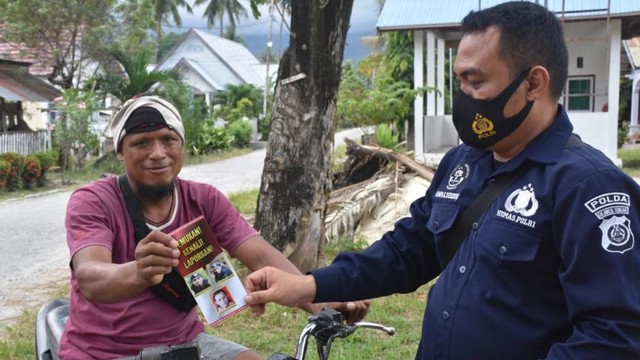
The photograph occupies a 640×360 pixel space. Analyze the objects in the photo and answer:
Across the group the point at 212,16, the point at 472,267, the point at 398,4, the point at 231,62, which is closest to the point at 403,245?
the point at 472,267

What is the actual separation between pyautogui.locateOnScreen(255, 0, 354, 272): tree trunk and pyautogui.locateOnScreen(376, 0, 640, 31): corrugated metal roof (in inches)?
390

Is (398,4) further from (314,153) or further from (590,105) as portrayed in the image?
(314,153)

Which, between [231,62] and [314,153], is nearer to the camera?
[314,153]

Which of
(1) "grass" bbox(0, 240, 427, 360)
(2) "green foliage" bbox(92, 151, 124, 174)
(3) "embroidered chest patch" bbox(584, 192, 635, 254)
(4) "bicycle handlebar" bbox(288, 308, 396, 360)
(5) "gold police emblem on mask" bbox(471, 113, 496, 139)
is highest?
(5) "gold police emblem on mask" bbox(471, 113, 496, 139)

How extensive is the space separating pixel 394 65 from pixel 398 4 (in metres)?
3.72

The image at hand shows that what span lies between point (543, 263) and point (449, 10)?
49.7 feet

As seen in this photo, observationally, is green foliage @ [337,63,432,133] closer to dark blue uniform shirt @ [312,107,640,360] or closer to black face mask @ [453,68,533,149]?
black face mask @ [453,68,533,149]

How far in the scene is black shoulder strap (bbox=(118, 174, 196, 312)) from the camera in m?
2.71

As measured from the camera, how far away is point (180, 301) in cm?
277

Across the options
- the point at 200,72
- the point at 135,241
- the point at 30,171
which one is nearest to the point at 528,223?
the point at 135,241

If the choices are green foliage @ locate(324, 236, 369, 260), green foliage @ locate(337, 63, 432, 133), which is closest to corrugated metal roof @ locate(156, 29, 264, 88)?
green foliage @ locate(337, 63, 432, 133)

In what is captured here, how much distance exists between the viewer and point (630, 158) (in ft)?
62.2

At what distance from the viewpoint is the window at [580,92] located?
17.8 metres

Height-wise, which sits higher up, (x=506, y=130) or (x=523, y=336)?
(x=506, y=130)
